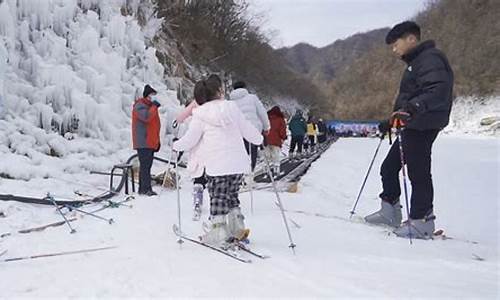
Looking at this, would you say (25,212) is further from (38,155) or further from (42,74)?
(42,74)

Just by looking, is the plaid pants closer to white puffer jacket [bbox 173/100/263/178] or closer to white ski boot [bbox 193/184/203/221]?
white puffer jacket [bbox 173/100/263/178]

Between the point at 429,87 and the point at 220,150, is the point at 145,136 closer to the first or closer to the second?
the point at 220,150

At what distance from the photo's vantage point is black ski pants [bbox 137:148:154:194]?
26.8 feet

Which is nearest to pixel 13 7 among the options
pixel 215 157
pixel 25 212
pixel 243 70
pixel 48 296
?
pixel 25 212

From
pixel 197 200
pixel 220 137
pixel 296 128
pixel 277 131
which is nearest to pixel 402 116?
pixel 220 137

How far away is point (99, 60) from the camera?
490 inches

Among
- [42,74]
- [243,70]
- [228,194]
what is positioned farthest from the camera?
[243,70]

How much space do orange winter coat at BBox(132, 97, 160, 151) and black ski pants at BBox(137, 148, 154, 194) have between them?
→ 10cm

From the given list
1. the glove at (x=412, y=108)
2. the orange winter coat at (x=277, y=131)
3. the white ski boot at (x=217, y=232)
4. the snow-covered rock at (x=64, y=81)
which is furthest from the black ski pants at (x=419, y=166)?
the orange winter coat at (x=277, y=131)

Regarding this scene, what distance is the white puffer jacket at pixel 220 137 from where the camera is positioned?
4574mm

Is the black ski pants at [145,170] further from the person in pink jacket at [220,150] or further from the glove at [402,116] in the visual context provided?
the glove at [402,116]

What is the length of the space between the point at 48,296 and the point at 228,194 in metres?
1.82

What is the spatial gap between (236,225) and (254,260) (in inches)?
21.5

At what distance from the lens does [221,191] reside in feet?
15.5
